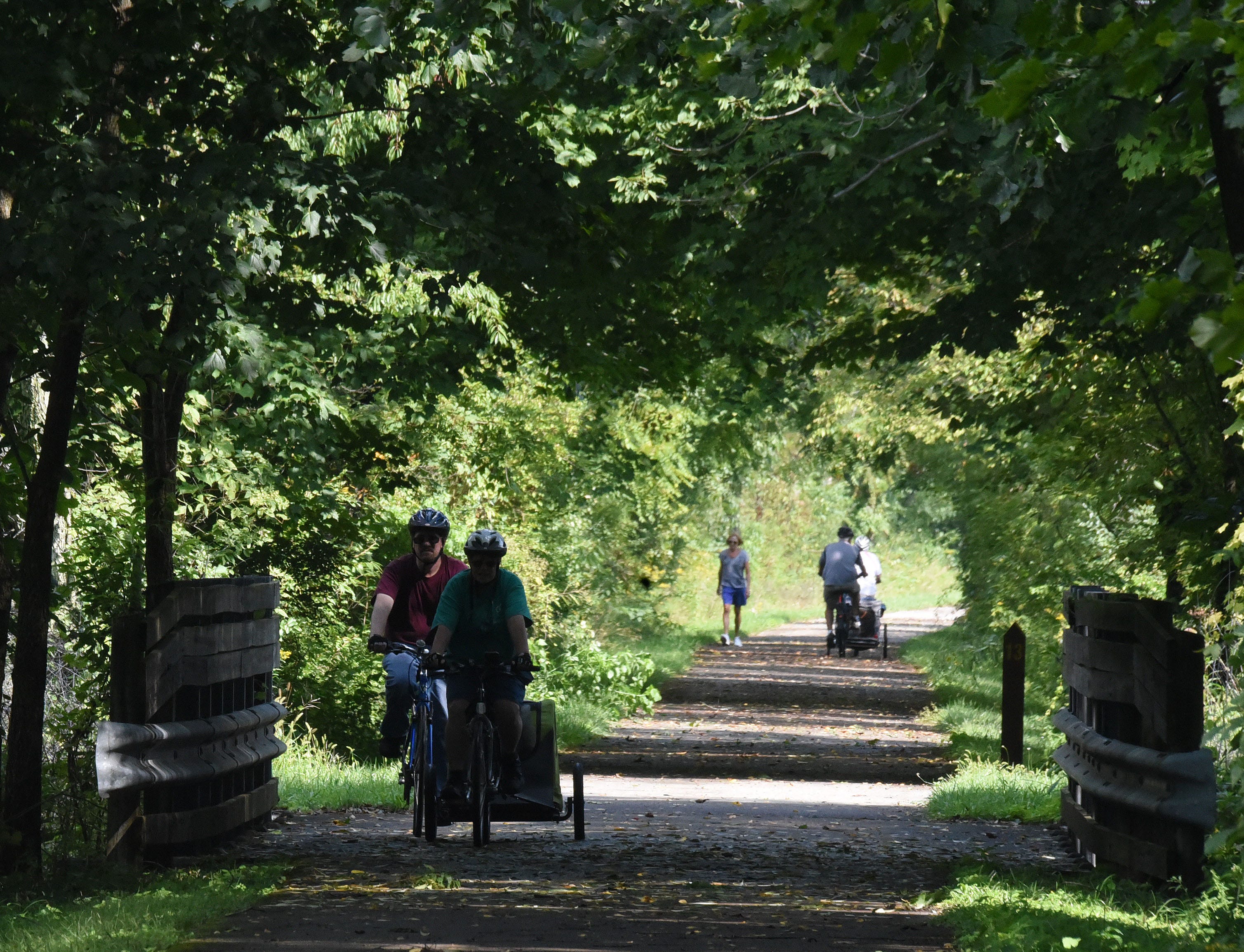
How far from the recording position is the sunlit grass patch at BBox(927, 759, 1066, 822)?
1165cm

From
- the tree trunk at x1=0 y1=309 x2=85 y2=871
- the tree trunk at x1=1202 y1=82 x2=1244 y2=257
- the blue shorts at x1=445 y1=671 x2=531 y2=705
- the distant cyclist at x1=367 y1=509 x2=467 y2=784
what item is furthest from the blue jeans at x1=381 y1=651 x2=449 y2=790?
the tree trunk at x1=1202 y1=82 x2=1244 y2=257

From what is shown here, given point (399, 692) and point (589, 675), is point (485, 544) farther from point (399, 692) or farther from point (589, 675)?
point (589, 675)

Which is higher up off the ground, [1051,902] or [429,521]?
[429,521]

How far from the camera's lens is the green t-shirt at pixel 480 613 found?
395 inches

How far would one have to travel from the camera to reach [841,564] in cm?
3056

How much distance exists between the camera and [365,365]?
13.4 meters

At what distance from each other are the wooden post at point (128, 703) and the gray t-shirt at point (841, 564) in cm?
2262

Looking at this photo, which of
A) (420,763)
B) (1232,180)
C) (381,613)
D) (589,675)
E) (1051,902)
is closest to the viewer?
(1232,180)

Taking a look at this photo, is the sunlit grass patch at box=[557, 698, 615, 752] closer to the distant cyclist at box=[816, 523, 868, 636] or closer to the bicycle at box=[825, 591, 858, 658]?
the distant cyclist at box=[816, 523, 868, 636]

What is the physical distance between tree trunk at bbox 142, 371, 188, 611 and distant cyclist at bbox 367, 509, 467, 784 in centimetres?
157

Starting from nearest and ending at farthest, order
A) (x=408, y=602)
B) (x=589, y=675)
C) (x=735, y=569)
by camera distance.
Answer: (x=408, y=602)
(x=589, y=675)
(x=735, y=569)

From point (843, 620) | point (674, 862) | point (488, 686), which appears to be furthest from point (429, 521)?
point (843, 620)

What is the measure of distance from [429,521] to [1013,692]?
223 inches

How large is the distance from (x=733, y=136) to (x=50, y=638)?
23.4 feet
